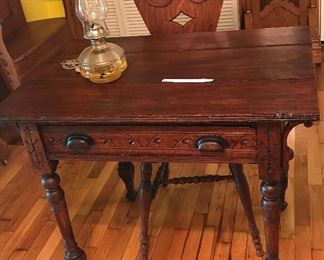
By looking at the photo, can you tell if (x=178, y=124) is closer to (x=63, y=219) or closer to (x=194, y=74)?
(x=194, y=74)

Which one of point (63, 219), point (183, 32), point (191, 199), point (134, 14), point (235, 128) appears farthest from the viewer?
point (134, 14)

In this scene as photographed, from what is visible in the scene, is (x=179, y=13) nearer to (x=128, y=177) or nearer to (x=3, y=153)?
(x=128, y=177)

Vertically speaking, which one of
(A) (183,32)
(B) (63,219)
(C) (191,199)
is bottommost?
(C) (191,199)

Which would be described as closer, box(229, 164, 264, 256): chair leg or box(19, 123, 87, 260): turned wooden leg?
box(19, 123, 87, 260): turned wooden leg

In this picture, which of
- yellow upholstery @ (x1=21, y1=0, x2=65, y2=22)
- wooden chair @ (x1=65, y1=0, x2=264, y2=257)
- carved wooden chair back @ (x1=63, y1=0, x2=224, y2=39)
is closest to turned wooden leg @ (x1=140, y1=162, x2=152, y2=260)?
wooden chair @ (x1=65, y1=0, x2=264, y2=257)

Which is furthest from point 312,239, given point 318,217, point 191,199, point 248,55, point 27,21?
point 27,21

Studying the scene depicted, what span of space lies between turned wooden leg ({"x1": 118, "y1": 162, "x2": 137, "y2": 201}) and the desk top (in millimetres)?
540

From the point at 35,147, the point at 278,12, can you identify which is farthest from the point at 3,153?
the point at 278,12

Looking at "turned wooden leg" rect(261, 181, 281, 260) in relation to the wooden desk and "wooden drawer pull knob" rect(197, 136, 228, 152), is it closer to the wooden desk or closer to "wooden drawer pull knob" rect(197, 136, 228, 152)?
the wooden desk

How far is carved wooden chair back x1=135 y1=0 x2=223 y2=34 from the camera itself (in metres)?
1.95

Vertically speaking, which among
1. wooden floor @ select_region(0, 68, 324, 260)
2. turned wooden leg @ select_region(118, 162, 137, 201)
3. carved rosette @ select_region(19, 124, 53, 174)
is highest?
carved rosette @ select_region(19, 124, 53, 174)

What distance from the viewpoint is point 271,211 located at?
4.70 ft

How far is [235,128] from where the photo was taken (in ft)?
4.31

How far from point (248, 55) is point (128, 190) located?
2.92 feet
